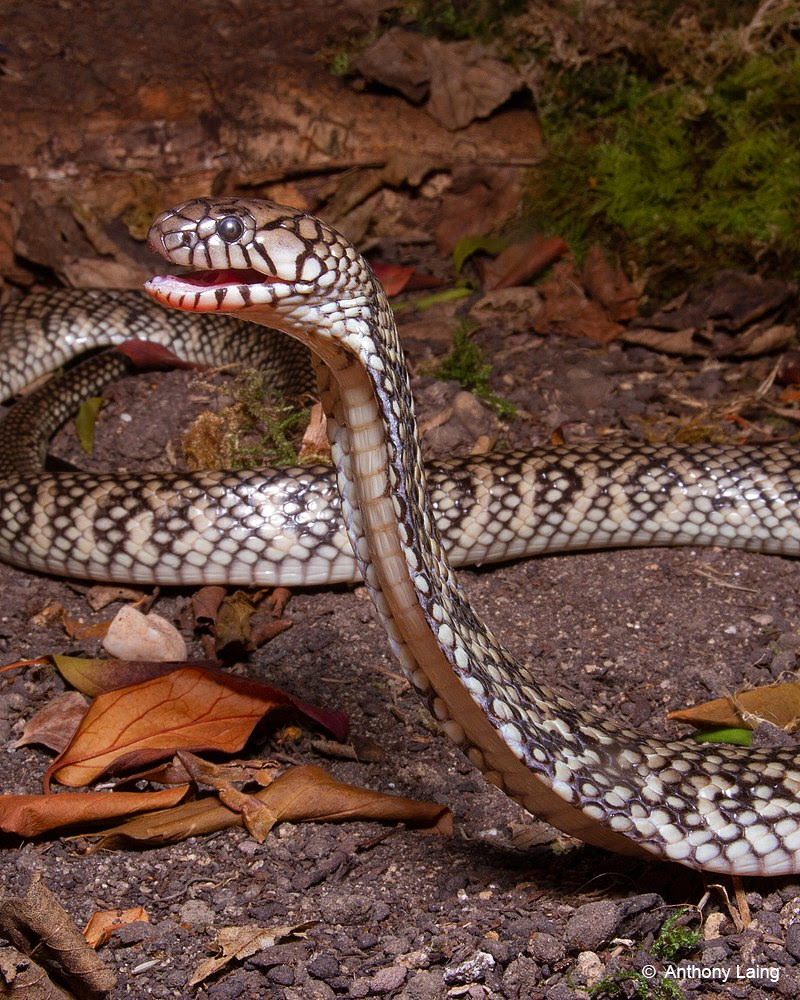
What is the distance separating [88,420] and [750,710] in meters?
4.46

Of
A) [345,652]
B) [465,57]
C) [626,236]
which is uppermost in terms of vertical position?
[465,57]

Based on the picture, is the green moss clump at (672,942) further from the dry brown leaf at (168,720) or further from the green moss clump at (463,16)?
the green moss clump at (463,16)

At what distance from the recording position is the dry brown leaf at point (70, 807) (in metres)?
3.78

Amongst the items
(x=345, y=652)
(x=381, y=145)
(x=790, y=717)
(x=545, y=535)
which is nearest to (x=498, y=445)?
(x=545, y=535)

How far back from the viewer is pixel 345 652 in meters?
4.94

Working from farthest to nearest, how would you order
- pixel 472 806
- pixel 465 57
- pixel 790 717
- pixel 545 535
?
pixel 465 57 < pixel 545 535 < pixel 790 717 < pixel 472 806

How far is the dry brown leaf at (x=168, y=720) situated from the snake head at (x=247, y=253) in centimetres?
186

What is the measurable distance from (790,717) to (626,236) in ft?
15.6

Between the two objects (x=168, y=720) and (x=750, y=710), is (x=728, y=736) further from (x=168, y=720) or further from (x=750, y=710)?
(x=168, y=720)

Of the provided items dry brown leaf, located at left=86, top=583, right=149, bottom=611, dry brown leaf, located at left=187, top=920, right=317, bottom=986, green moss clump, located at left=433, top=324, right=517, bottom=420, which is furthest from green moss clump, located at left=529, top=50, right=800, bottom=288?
dry brown leaf, located at left=187, top=920, right=317, bottom=986

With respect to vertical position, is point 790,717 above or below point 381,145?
below

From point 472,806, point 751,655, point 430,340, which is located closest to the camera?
point 472,806

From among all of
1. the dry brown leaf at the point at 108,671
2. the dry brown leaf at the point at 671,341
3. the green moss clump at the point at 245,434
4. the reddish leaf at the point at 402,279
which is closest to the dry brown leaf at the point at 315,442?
the green moss clump at the point at 245,434

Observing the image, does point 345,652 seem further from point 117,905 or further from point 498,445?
point 498,445
